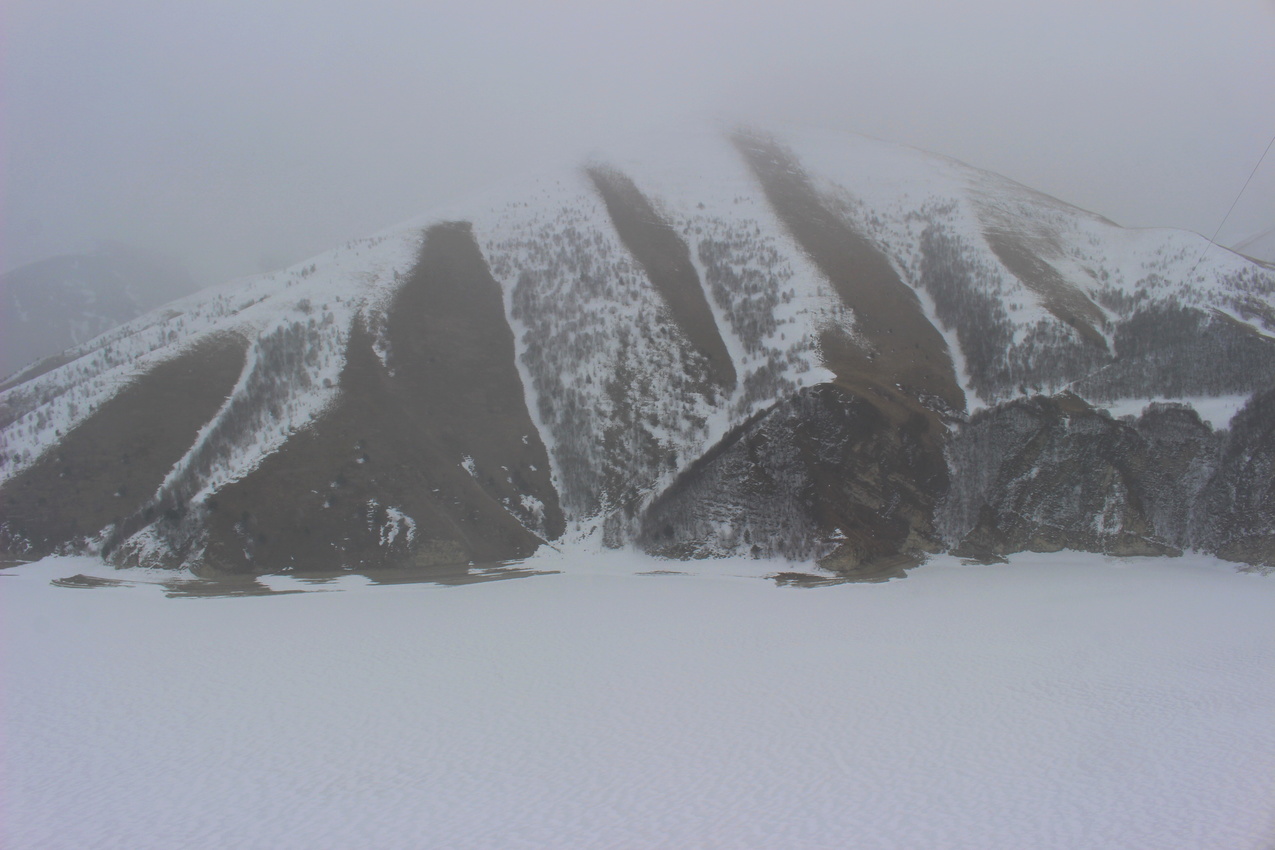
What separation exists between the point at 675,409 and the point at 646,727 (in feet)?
121

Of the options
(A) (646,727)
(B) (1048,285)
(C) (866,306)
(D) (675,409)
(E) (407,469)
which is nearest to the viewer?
(A) (646,727)

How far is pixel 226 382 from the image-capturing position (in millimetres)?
45562

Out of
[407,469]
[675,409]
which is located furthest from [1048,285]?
[407,469]

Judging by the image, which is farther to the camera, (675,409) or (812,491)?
(675,409)

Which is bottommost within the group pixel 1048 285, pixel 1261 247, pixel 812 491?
pixel 812 491

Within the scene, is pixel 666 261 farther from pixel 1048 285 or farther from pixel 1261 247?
pixel 1261 247

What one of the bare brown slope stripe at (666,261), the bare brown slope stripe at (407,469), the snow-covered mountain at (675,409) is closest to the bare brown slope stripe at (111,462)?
the snow-covered mountain at (675,409)

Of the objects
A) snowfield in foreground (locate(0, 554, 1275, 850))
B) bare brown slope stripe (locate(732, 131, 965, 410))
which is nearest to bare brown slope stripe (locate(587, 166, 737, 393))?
bare brown slope stripe (locate(732, 131, 965, 410))

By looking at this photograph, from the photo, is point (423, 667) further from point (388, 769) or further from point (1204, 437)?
point (1204, 437)

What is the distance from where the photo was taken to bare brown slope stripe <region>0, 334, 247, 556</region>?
121 ft

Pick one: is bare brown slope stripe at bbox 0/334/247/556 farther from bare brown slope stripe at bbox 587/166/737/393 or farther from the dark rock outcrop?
bare brown slope stripe at bbox 587/166/737/393

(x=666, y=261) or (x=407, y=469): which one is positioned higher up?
(x=666, y=261)

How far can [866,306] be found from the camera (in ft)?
190

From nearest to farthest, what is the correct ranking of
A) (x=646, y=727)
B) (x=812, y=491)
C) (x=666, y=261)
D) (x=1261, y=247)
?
(x=646, y=727), (x=812, y=491), (x=666, y=261), (x=1261, y=247)
